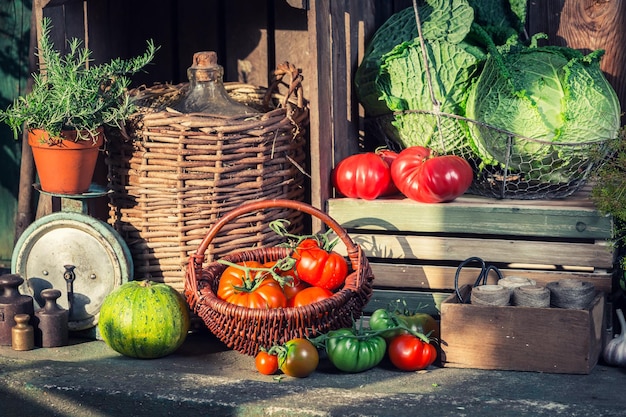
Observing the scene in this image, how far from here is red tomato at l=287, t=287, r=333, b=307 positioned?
431cm

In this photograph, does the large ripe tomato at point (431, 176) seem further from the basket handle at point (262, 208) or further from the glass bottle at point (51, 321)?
the glass bottle at point (51, 321)

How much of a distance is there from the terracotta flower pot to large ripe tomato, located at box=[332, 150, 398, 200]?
1.17 metres

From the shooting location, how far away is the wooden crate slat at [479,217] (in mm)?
4531

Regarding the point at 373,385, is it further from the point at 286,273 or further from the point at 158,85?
the point at 158,85

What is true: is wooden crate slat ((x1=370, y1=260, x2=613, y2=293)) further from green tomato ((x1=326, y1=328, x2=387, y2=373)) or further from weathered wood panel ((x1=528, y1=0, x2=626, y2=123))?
weathered wood panel ((x1=528, y1=0, x2=626, y2=123))

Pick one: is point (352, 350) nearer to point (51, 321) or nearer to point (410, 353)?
point (410, 353)

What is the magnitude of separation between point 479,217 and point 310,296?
907 mm

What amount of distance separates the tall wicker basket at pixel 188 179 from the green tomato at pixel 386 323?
77 cm

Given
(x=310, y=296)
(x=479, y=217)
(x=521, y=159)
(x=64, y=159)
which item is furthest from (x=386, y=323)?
(x=64, y=159)

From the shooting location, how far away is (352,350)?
4.19 m

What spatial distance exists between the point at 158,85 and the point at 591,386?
2.75 metres

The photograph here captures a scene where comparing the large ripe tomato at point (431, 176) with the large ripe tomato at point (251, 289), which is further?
the large ripe tomato at point (431, 176)

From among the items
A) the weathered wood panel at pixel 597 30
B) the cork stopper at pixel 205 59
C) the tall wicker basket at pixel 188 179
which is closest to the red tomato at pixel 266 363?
the tall wicker basket at pixel 188 179

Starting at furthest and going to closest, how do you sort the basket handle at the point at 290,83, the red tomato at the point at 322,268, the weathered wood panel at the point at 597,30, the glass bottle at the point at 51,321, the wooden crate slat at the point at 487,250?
the weathered wood panel at the point at 597,30 < the basket handle at the point at 290,83 < the glass bottle at the point at 51,321 < the wooden crate slat at the point at 487,250 < the red tomato at the point at 322,268
